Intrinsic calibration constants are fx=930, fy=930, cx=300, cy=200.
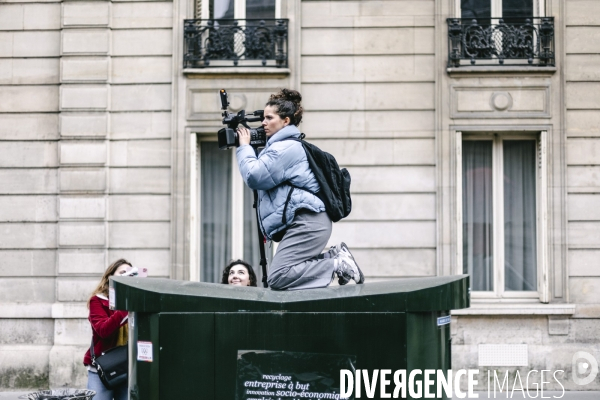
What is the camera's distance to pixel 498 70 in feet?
39.3

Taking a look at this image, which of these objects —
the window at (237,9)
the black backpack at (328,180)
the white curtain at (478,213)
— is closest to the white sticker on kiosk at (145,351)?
the black backpack at (328,180)

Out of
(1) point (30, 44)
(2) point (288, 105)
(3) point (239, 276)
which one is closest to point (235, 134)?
(2) point (288, 105)

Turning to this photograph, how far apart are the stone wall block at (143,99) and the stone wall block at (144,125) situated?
0.30 feet

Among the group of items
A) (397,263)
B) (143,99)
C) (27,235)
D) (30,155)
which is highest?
(143,99)

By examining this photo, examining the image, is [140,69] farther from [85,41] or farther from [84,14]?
[84,14]

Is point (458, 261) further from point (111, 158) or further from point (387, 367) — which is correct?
point (387, 367)

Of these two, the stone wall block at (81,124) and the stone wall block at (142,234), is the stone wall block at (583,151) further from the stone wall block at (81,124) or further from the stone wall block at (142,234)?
the stone wall block at (81,124)

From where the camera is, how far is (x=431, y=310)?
186 inches

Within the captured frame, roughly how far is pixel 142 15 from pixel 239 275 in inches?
A: 214

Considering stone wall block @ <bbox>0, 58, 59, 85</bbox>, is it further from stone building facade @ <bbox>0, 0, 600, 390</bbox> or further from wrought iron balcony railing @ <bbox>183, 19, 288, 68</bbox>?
wrought iron balcony railing @ <bbox>183, 19, 288, 68</bbox>

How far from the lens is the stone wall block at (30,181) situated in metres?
12.3

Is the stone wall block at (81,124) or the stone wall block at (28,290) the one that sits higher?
the stone wall block at (81,124)

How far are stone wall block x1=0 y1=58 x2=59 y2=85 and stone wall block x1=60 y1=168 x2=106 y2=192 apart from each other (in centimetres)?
128

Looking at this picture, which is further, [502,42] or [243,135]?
[502,42]
